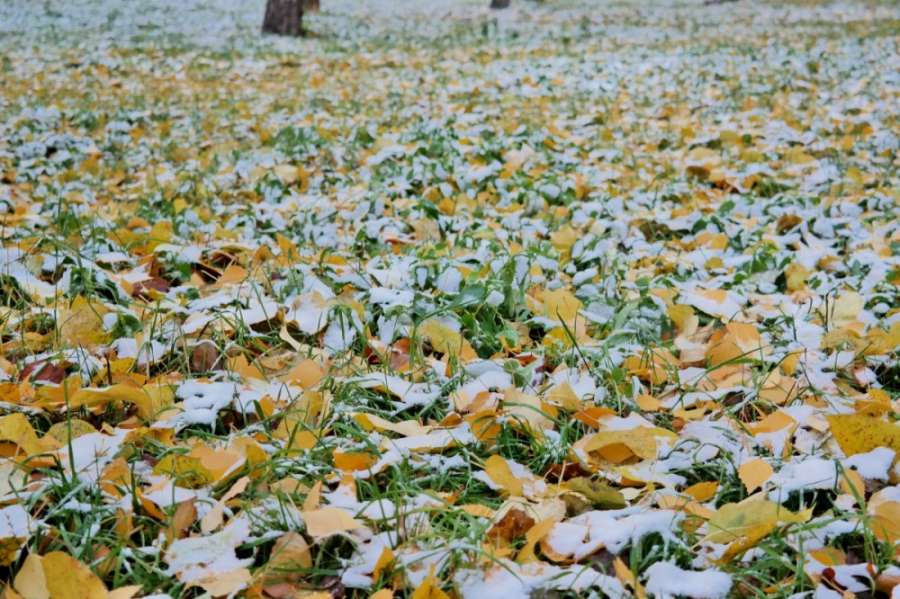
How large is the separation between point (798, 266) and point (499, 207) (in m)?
1.46

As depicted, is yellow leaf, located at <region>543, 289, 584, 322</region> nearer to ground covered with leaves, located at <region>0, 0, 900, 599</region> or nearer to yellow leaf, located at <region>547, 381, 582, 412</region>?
ground covered with leaves, located at <region>0, 0, 900, 599</region>

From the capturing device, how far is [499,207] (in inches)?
145

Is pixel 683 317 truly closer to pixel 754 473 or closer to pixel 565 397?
pixel 565 397

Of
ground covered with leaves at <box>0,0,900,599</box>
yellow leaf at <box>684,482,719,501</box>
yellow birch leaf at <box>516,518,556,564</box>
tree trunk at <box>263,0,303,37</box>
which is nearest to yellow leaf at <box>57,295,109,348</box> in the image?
ground covered with leaves at <box>0,0,900,599</box>

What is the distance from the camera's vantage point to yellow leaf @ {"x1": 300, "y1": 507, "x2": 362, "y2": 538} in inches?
51.8

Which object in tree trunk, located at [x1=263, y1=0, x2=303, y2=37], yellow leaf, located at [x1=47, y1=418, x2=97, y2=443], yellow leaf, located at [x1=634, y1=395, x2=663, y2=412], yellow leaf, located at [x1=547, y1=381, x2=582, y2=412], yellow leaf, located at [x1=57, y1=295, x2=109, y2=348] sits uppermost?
tree trunk, located at [x1=263, y1=0, x2=303, y2=37]

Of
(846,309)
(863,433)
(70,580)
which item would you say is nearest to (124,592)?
(70,580)

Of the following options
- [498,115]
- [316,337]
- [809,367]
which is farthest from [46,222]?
[498,115]

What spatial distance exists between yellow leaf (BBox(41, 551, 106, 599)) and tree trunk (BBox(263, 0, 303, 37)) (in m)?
10.4

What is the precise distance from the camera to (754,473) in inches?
58.7

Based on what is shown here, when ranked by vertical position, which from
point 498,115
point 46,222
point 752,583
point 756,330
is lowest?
point 752,583

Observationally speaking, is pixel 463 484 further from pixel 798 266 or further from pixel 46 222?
pixel 46 222

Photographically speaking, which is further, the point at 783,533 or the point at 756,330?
the point at 756,330

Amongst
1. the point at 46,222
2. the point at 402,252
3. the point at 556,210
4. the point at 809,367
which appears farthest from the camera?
the point at 556,210
